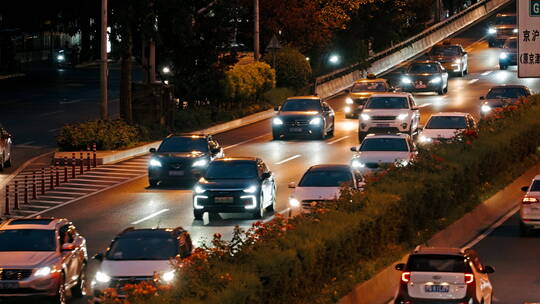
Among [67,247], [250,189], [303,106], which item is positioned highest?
[303,106]

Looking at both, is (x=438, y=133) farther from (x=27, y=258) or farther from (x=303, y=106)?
(x=27, y=258)

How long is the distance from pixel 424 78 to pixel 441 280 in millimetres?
48431

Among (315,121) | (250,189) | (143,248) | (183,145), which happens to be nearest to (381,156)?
(183,145)

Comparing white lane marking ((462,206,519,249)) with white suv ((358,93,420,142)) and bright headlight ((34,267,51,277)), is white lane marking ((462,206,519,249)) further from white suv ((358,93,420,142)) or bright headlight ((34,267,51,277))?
white suv ((358,93,420,142))

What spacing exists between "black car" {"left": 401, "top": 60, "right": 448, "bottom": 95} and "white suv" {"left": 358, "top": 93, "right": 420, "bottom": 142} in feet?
57.9

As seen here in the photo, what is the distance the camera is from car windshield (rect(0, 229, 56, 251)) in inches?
980

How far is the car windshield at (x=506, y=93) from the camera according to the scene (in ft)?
185

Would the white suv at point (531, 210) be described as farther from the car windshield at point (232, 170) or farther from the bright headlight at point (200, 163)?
the bright headlight at point (200, 163)

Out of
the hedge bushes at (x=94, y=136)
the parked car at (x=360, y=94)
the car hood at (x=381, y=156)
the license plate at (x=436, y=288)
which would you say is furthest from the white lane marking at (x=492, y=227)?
the parked car at (x=360, y=94)

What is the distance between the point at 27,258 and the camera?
958 inches

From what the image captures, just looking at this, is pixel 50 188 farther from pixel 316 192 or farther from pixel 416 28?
pixel 416 28

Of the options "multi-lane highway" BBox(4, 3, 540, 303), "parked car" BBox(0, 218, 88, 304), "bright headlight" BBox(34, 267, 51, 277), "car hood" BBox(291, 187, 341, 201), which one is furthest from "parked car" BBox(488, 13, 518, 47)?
"bright headlight" BBox(34, 267, 51, 277)

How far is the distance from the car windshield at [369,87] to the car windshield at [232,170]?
26380mm

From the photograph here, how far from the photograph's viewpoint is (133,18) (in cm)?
5512
